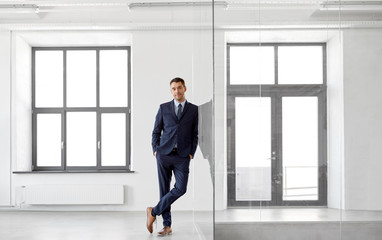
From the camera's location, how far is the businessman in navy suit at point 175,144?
3691 millimetres

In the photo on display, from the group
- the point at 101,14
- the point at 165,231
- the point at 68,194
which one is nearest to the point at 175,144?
the point at 165,231

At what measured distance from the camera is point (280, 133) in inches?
83.4

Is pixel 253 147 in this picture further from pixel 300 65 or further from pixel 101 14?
pixel 101 14

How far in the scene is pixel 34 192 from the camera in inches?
230


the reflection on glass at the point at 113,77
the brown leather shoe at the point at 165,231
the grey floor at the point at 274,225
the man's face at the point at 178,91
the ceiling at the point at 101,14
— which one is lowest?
the brown leather shoe at the point at 165,231

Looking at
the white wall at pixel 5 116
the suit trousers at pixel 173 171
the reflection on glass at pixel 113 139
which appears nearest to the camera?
the suit trousers at pixel 173 171

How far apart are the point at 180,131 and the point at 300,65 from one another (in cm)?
176

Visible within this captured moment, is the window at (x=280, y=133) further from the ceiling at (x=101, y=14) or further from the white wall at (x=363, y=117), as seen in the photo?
the ceiling at (x=101, y=14)

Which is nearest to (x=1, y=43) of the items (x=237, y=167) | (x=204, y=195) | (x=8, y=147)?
(x=8, y=147)

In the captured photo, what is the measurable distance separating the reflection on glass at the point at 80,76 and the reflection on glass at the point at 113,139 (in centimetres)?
50

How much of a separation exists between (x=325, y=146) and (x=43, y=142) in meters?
5.38

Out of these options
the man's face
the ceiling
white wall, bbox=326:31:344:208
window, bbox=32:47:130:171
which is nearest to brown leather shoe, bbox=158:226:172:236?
the man's face

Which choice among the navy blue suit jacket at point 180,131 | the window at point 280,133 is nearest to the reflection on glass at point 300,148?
the window at point 280,133

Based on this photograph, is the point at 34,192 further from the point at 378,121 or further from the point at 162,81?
the point at 378,121
